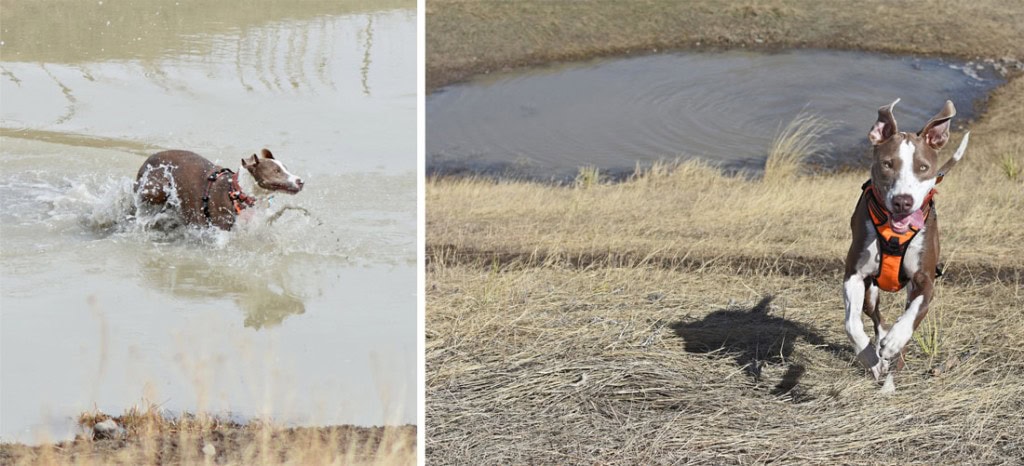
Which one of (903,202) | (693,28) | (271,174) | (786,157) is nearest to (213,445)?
(271,174)

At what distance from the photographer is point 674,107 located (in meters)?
17.7

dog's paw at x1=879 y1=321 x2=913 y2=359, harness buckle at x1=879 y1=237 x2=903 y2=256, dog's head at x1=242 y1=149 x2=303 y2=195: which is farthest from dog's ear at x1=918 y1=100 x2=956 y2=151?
dog's head at x1=242 y1=149 x2=303 y2=195

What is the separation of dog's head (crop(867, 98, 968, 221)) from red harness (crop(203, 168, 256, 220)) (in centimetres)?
305

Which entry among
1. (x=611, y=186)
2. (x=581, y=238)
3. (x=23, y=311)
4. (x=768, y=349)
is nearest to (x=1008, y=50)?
(x=611, y=186)

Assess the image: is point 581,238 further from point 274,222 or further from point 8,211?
point 8,211

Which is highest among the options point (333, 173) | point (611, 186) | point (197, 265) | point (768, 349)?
point (333, 173)

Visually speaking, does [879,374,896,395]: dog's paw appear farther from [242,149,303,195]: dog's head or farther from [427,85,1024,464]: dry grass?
[242,149,303,195]: dog's head

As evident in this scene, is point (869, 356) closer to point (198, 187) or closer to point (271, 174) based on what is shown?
point (271, 174)

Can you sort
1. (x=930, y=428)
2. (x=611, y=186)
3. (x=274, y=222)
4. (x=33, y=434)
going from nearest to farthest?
(x=33, y=434)
(x=930, y=428)
(x=274, y=222)
(x=611, y=186)

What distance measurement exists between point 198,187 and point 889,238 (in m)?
3.46

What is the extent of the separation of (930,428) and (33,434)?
12.1 ft

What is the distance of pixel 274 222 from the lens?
245 inches

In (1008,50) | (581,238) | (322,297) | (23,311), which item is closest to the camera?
(23,311)

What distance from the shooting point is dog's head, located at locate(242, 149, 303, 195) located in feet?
19.2
